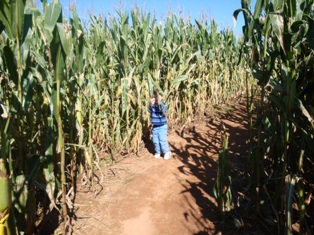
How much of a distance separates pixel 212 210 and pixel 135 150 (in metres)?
1.86

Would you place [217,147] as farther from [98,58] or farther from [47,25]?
[47,25]

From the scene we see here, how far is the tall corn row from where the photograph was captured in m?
1.89

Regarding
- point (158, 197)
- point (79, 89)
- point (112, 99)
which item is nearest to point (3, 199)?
point (79, 89)

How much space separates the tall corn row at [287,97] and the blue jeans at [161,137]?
1638mm

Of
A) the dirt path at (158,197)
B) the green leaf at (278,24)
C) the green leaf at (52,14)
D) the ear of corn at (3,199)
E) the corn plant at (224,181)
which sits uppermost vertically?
the green leaf at (52,14)

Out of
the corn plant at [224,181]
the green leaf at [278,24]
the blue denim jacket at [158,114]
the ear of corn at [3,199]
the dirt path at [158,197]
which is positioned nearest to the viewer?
the ear of corn at [3,199]

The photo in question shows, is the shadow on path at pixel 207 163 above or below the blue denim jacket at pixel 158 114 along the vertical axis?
below

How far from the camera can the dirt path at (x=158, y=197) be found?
2.71m

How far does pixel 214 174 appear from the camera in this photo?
11.8 feet

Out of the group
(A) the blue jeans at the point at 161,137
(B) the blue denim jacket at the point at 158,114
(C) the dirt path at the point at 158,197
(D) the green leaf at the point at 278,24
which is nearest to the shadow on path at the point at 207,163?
(C) the dirt path at the point at 158,197

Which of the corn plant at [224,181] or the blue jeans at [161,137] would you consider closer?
the corn plant at [224,181]

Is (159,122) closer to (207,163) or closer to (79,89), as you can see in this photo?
(207,163)

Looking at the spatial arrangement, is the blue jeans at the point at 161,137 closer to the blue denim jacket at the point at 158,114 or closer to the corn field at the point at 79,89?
Result: the blue denim jacket at the point at 158,114

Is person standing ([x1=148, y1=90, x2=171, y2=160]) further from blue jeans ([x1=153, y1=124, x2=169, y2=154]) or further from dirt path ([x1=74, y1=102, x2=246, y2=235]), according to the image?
dirt path ([x1=74, y1=102, x2=246, y2=235])
